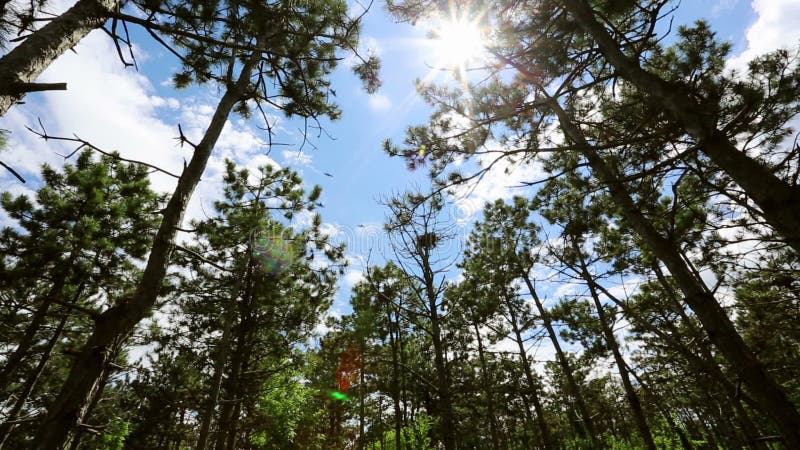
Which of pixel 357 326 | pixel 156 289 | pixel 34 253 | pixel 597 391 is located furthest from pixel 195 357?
pixel 597 391

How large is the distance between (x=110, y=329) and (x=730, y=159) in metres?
4.73

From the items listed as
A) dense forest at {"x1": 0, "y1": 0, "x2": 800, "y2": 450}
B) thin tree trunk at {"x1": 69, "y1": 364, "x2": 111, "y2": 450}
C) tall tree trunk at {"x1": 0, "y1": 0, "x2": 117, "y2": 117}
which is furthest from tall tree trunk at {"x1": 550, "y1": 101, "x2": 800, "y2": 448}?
tall tree trunk at {"x1": 0, "y1": 0, "x2": 117, "y2": 117}

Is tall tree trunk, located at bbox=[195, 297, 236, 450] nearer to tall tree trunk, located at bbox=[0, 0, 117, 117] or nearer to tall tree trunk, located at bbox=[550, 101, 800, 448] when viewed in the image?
tall tree trunk, located at bbox=[0, 0, 117, 117]

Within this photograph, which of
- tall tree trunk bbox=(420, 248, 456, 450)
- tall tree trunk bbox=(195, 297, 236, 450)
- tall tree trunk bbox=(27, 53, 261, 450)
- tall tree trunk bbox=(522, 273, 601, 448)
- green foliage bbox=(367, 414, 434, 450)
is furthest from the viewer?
green foliage bbox=(367, 414, 434, 450)

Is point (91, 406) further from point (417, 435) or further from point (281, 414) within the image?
point (417, 435)

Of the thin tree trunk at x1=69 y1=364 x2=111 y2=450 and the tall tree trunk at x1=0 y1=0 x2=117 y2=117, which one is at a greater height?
the tall tree trunk at x1=0 y1=0 x2=117 y2=117

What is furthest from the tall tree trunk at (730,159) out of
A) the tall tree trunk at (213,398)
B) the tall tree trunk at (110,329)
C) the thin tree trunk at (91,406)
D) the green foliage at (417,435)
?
the green foliage at (417,435)

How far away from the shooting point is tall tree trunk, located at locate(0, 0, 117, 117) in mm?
2092

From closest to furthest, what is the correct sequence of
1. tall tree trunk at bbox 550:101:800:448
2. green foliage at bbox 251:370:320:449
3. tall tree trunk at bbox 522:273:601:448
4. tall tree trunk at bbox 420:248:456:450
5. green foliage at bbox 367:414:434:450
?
1. tall tree trunk at bbox 550:101:800:448
2. tall tree trunk at bbox 420:248:456:450
3. tall tree trunk at bbox 522:273:601:448
4. green foliage at bbox 251:370:320:449
5. green foliage at bbox 367:414:434:450

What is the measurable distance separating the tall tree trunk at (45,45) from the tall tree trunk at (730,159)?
4834mm

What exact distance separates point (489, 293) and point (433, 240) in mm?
6277

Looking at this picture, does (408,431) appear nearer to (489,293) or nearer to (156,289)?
(489,293)

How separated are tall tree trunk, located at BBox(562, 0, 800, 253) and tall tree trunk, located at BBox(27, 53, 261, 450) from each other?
416 centimetres

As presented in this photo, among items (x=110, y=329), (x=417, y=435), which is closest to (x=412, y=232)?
(x=110, y=329)
